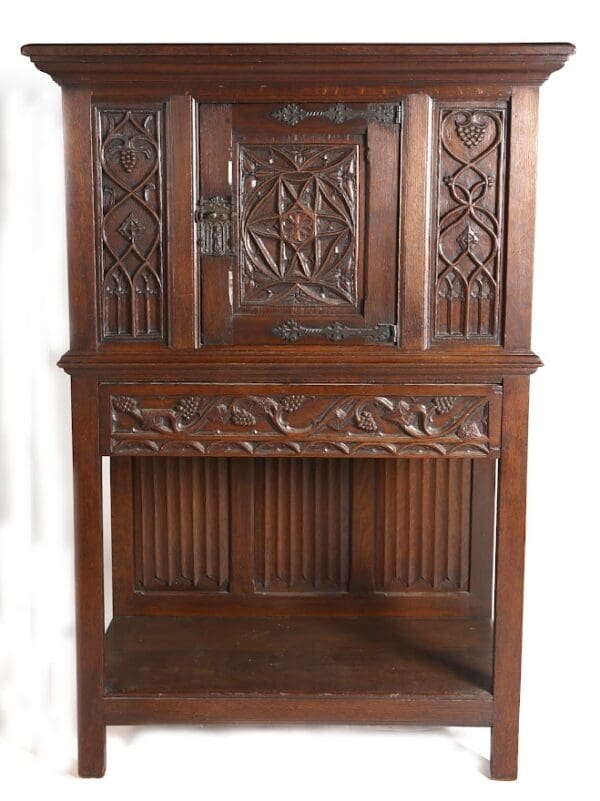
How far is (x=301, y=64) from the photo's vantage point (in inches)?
110

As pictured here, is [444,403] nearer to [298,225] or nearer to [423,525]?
[298,225]

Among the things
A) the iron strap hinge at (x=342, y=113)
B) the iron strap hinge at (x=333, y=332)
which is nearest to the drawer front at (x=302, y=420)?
the iron strap hinge at (x=333, y=332)

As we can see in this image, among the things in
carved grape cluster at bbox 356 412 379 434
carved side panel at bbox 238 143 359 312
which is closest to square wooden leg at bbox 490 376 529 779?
carved grape cluster at bbox 356 412 379 434

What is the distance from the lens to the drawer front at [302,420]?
2.95 meters

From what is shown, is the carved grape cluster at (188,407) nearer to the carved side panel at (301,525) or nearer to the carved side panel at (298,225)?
the carved side panel at (298,225)

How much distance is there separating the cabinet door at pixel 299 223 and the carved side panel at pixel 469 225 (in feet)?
0.42

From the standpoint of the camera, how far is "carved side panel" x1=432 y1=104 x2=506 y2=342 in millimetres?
2873

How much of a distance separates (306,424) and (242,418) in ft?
0.58

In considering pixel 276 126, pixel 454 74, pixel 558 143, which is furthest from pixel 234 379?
pixel 558 143

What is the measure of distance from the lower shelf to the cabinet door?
103cm

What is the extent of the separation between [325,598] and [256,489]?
459mm

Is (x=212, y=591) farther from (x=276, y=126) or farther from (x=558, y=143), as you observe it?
(x=558, y=143)

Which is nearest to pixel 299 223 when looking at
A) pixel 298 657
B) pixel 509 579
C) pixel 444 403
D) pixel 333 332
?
pixel 333 332
